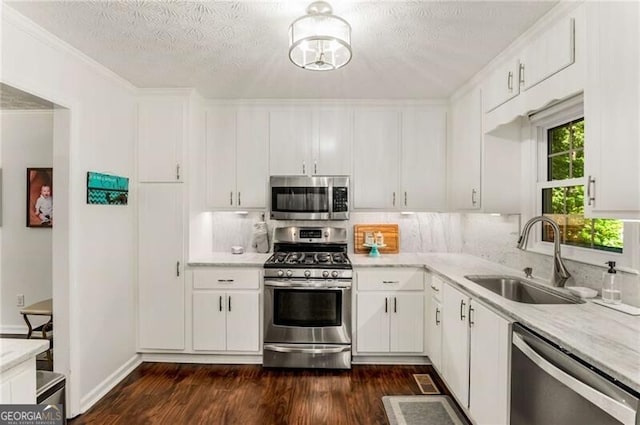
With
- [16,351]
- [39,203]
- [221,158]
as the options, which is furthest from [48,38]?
[39,203]

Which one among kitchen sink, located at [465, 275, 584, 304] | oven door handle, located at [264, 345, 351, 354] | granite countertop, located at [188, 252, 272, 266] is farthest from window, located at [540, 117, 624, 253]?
granite countertop, located at [188, 252, 272, 266]

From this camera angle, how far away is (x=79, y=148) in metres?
2.41

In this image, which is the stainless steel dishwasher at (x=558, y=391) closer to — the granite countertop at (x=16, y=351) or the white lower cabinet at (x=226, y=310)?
the granite countertop at (x=16, y=351)

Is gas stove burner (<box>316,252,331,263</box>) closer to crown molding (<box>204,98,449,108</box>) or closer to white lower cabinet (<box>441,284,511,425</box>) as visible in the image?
white lower cabinet (<box>441,284,511,425</box>)

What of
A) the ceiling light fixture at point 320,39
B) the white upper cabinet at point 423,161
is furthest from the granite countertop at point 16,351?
the white upper cabinet at point 423,161

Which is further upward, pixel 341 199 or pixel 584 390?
pixel 341 199

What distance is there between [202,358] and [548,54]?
3.51 m

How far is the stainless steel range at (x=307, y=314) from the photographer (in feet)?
9.95

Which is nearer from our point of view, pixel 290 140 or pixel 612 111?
pixel 612 111

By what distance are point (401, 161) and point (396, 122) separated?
0.40 metres

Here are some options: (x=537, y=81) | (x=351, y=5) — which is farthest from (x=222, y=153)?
(x=537, y=81)

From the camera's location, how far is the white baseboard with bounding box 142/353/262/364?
125 inches

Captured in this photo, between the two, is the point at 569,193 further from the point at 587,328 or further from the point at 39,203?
the point at 39,203

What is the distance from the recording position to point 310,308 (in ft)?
10.0
